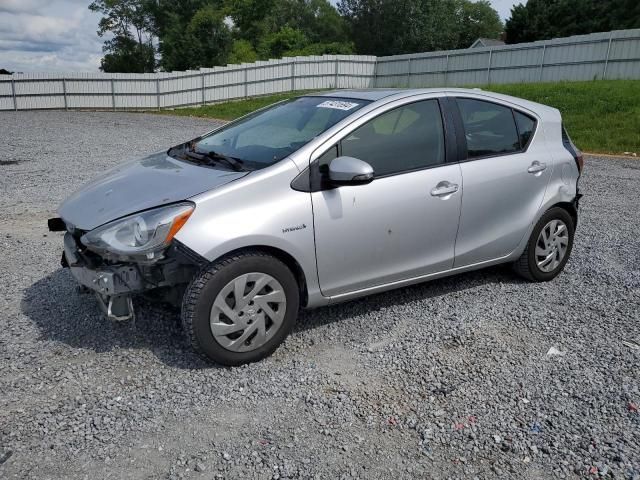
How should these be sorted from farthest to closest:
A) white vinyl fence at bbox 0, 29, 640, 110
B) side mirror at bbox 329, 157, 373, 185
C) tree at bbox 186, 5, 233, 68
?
tree at bbox 186, 5, 233, 68, white vinyl fence at bbox 0, 29, 640, 110, side mirror at bbox 329, 157, 373, 185

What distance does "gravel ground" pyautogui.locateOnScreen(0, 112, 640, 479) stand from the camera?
2693mm

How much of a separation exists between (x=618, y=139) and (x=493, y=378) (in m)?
12.1

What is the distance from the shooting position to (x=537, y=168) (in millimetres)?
4672

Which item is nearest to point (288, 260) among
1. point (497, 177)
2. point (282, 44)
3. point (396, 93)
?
point (396, 93)

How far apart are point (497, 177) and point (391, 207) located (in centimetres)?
108

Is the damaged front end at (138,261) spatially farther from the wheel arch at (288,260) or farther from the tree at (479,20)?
the tree at (479,20)

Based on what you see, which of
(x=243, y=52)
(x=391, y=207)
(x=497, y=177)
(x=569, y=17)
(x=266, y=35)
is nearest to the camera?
(x=391, y=207)

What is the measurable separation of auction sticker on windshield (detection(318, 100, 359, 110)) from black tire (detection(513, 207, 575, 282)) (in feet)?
6.25

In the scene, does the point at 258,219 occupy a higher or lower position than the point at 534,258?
higher

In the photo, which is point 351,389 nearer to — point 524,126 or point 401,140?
point 401,140

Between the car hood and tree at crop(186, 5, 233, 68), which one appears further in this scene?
tree at crop(186, 5, 233, 68)

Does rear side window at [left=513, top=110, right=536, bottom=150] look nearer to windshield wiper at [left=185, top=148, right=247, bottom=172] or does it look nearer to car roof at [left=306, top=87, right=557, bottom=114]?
car roof at [left=306, top=87, right=557, bottom=114]

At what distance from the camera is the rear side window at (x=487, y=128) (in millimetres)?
4402

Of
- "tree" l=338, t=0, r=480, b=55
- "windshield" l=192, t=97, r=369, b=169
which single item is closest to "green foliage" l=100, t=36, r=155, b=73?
"tree" l=338, t=0, r=480, b=55
